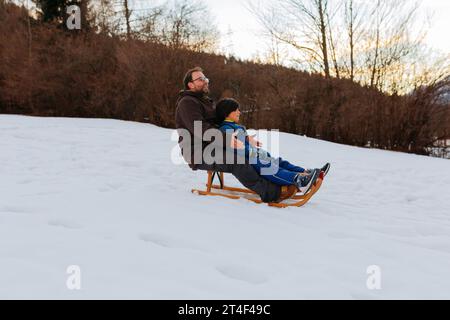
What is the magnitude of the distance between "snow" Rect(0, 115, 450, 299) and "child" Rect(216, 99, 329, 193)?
0.28 metres

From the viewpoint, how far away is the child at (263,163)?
3721 mm

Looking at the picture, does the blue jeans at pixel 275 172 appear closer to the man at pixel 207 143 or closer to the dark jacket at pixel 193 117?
the man at pixel 207 143

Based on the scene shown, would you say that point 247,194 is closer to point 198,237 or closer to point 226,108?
point 226,108

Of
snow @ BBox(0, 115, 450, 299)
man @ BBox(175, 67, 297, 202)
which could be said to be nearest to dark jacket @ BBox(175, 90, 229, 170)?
man @ BBox(175, 67, 297, 202)

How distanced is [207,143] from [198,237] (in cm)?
133

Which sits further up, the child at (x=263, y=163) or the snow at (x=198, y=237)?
the child at (x=263, y=163)

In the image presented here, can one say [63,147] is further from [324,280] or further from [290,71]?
[290,71]

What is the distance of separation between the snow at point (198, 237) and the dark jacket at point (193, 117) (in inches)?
20.4

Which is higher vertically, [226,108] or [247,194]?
[226,108]

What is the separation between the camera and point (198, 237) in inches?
108

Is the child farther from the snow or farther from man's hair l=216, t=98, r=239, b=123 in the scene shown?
the snow

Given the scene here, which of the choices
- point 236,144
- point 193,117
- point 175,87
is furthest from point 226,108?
point 175,87

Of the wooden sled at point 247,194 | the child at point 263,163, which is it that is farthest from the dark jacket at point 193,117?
the wooden sled at point 247,194
